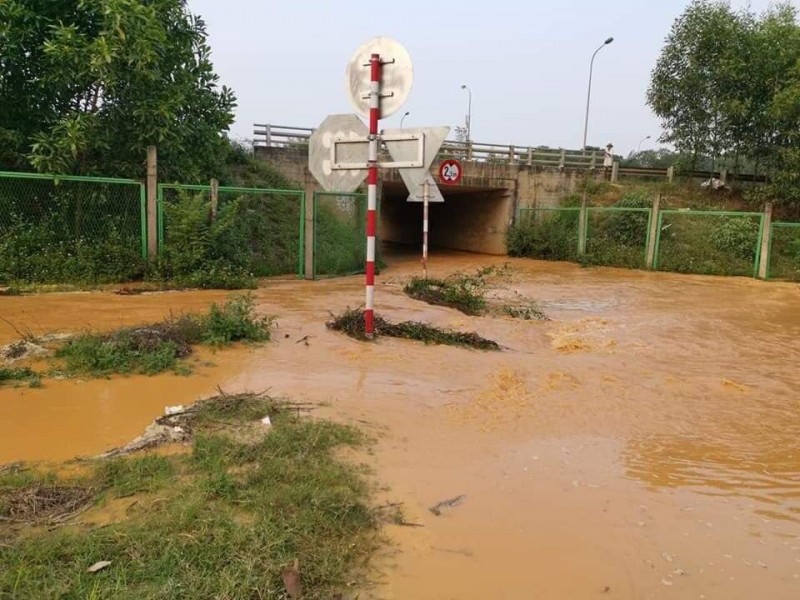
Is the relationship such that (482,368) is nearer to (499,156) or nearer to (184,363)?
(184,363)

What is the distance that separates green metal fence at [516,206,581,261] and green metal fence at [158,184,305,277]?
31.3 feet

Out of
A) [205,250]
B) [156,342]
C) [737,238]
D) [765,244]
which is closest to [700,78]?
[737,238]

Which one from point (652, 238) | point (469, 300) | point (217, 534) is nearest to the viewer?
point (217, 534)

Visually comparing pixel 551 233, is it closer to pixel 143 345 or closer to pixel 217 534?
pixel 143 345

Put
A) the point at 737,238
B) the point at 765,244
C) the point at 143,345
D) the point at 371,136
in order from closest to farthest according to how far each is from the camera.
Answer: the point at 143,345 < the point at 371,136 < the point at 765,244 < the point at 737,238

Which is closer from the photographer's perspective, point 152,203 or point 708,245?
point 152,203

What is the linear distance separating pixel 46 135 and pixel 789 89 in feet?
69.4

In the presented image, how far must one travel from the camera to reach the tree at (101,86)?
9922 millimetres

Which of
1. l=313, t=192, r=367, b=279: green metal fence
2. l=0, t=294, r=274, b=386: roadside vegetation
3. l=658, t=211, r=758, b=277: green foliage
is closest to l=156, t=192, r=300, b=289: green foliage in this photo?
l=313, t=192, r=367, b=279: green metal fence

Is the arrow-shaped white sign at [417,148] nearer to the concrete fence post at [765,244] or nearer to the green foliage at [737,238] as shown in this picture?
the concrete fence post at [765,244]

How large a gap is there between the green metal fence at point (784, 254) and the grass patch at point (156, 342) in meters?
15.8

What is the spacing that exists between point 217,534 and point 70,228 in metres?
9.77

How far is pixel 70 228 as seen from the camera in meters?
10.7

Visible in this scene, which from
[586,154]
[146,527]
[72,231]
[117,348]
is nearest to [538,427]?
[146,527]
